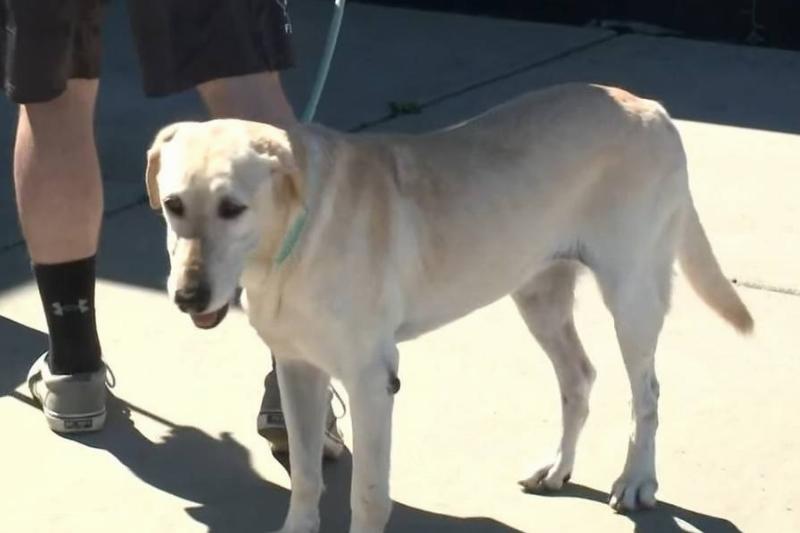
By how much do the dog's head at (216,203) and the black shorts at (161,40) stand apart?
2.47 feet

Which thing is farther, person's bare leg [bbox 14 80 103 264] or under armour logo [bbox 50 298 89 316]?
under armour logo [bbox 50 298 89 316]

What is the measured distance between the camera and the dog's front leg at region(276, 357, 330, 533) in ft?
11.7

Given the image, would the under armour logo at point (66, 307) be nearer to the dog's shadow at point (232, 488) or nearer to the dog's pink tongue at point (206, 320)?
the dog's shadow at point (232, 488)

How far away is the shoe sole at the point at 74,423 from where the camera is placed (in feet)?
13.9

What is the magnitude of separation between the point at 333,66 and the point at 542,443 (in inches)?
163

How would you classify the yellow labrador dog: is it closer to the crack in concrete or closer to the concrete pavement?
the concrete pavement

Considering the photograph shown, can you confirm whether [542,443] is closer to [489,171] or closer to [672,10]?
[489,171]

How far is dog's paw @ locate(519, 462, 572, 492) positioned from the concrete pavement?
0.12 feet

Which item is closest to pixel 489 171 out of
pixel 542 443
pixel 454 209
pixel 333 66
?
pixel 454 209

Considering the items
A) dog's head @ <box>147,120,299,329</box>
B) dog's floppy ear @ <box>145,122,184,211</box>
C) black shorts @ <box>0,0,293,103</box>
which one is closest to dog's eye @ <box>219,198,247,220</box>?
dog's head @ <box>147,120,299,329</box>

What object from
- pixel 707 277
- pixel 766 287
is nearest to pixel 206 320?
pixel 707 277

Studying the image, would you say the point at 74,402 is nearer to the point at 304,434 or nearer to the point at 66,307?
the point at 66,307

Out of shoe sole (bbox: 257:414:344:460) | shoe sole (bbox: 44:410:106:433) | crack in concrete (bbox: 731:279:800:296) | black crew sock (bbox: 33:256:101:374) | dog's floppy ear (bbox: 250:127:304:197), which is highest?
dog's floppy ear (bbox: 250:127:304:197)

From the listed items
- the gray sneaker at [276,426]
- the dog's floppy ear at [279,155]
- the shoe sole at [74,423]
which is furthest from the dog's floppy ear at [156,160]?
the shoe sole at [74,423]
